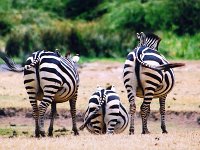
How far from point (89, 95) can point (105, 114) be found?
7530 millimetres

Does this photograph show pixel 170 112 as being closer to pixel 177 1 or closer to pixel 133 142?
pixel 133 142

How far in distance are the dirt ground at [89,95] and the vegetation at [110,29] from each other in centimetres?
792

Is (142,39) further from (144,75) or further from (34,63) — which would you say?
(34,63)

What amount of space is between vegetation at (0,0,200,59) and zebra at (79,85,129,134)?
70.3 ft

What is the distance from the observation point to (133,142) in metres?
13.2

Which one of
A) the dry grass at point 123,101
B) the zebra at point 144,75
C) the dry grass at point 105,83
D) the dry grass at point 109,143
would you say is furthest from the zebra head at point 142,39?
the dry grass at point 105,83

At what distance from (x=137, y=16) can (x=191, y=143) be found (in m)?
33.9

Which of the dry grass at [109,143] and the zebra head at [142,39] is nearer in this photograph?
the dry grass at [109,143]

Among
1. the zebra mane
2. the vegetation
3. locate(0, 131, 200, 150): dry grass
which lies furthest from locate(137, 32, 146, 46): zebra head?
the vegetation

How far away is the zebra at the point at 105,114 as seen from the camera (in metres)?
16.0

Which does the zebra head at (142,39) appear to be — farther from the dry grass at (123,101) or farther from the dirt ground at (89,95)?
the dirt ground at (89,95)

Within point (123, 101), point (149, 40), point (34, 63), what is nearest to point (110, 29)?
point (123, 101)

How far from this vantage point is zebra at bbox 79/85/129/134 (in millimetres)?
16031

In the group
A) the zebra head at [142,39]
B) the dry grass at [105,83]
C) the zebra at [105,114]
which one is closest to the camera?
the zebra at [105,114]
